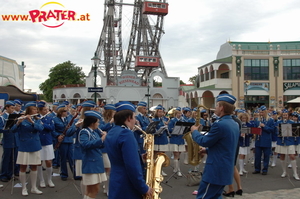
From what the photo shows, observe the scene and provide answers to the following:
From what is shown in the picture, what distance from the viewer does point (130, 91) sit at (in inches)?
1677

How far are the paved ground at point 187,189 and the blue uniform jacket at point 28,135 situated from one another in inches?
48.8

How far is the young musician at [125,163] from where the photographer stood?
313cm

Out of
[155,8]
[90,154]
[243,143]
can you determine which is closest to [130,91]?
[155,8]

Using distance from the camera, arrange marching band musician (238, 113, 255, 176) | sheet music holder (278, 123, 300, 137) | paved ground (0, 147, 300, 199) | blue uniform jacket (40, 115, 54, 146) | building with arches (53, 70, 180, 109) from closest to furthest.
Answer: paved ground (0, 147, 300, 199), blue uniform jacket (40, 115, 54, 146), sheet music holder (278, 123, 300, 137), marching band musician (238, 113, 255, 176), building with arches (53, 70, 180, 109)

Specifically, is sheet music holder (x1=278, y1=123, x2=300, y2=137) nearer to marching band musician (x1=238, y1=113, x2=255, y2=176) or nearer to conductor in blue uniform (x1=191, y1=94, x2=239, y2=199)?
marching band musician (x1=238, y1=113, x2=255, y2=176)

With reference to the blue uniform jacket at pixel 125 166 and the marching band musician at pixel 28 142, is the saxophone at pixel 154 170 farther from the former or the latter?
the marching band musician at pixel 28 142

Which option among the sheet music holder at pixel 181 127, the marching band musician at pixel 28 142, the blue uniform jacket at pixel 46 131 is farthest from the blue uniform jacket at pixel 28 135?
the sheet music holder at pixel 181 127

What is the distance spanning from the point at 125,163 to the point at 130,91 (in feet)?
130

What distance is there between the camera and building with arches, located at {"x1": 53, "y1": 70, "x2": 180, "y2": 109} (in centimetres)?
4216

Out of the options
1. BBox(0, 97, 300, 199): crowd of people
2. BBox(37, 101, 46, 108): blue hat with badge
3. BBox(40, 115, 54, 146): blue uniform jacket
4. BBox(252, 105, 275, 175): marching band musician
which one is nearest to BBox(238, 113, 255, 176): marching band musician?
BBox(0, 97, 300, 199): crowd of people

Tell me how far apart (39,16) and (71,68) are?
46.6m

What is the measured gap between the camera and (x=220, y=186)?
4.17 metres

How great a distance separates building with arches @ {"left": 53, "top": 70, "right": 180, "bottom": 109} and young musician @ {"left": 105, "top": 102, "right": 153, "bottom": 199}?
1510 inches

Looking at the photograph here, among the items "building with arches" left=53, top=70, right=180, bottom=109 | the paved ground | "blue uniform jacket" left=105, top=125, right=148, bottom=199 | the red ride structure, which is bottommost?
the paved ground
